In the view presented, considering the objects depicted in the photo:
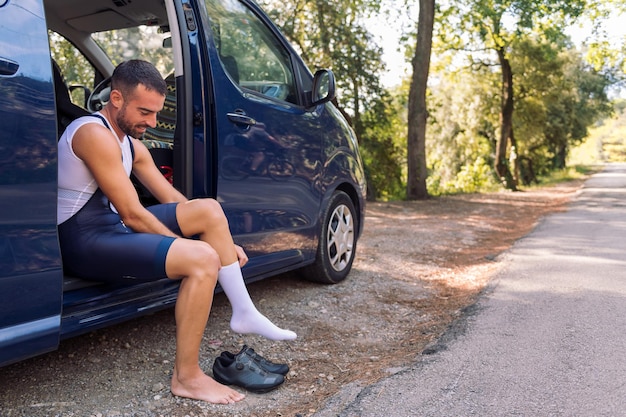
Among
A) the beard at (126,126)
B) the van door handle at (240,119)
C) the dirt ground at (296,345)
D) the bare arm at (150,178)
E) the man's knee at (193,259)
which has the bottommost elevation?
the dirt ground at (296,345)

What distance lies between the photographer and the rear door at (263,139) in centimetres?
366

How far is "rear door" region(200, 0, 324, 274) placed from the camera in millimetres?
3656

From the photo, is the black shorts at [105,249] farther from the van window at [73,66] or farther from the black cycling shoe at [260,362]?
the van window at [73,66]

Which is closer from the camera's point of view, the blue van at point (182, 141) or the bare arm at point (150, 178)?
the blue van at point (182, 141)

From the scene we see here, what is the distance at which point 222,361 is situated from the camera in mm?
3064

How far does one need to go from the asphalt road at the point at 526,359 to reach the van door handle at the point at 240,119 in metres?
1.71

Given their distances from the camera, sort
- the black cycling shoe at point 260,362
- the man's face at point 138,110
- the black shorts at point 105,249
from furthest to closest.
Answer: the black cycling shoe at point 260,362
the man's face at point 138,110
the black shorts at point 105,249

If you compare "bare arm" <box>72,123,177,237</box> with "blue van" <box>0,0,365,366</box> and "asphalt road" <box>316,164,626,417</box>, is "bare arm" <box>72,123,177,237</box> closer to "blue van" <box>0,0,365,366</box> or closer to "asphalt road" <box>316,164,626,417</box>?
"blue van" <box>0,0,365,366</box>

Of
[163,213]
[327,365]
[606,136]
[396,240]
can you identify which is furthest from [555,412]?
[606,136]

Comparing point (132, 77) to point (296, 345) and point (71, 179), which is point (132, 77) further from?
point (296, 345)

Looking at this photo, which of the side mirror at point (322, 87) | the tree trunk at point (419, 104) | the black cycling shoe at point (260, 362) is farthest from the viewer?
the tree trunk at point (419, 104)

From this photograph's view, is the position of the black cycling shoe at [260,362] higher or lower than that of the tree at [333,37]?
lower

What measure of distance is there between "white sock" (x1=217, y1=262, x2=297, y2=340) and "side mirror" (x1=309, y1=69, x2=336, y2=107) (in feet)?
6.13

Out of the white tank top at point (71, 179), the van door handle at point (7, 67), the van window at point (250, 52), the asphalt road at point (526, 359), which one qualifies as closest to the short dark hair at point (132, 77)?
the white tank top at point (71, 179)
